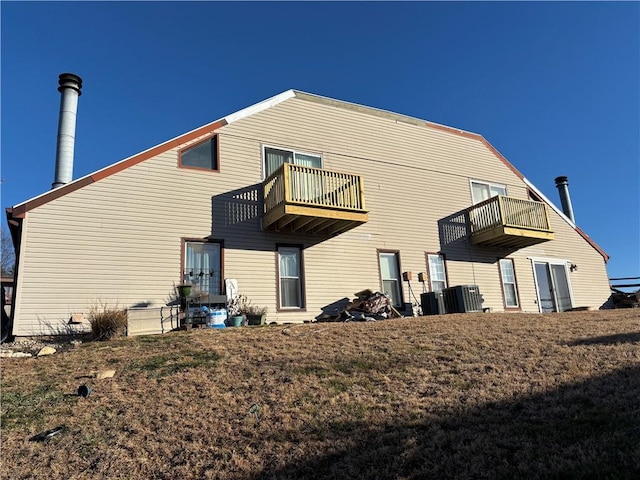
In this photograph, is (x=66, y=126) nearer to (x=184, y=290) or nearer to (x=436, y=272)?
(x=184, y=290)

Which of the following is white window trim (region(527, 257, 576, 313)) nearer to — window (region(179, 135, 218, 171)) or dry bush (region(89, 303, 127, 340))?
window (region(179, 135, 218, 171))

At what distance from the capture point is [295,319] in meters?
12.2

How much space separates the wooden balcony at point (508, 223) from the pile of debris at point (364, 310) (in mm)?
4778

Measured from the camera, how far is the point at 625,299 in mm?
18219

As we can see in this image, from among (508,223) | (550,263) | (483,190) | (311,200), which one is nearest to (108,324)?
(311,200)

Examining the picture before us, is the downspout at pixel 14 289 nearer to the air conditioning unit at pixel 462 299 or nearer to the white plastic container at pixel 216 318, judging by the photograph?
the white plastic container at pixel 216 318

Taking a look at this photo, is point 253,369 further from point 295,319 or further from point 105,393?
point 295,319

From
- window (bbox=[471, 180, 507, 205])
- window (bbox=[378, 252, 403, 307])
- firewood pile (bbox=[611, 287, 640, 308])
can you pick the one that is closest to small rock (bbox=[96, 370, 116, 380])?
window (bbox=[378, 252, 403, 307])

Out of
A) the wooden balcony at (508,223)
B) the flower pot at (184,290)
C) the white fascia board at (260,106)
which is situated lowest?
the flower pot at (184,290)

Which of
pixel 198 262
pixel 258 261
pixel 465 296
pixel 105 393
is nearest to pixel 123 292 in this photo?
pixel 198 262

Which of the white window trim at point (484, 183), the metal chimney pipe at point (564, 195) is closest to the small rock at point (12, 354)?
the white window trim at point (484, 183)

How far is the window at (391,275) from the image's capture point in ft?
45.9

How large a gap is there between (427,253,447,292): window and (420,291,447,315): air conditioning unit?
34.1 inches

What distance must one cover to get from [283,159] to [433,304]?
621cm
